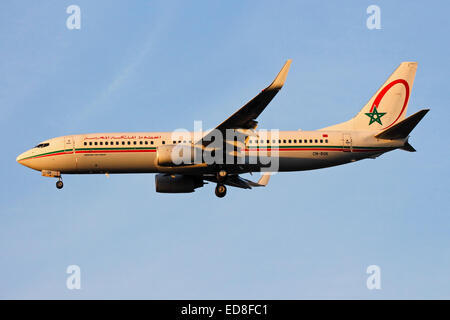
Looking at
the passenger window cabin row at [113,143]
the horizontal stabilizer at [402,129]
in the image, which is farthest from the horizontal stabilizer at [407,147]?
the passenger window cabin row at [113,143]

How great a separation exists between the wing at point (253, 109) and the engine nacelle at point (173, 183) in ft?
17.9

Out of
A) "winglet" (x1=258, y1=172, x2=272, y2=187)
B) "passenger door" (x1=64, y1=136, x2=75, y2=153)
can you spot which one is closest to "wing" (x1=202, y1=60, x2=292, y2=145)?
"passenger door" (x1=64, y1=136, x2=75, y2=153)

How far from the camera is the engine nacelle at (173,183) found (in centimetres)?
4791

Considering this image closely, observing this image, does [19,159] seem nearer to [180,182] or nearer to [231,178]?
[180,182]

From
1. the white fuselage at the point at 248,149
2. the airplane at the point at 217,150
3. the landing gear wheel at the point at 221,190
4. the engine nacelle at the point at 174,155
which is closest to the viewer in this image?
the engine nacelle at the point at 174,155

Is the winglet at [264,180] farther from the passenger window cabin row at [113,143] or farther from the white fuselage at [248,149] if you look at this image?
the passenger window cabin row at [113,143]

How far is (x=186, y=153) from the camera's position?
43.1 m

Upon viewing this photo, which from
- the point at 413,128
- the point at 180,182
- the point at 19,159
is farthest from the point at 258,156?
the point at 19,159

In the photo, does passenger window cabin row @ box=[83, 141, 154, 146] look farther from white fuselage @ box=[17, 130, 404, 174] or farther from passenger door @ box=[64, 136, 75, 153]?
passenger door @ box=[64, 136, 75, 153]

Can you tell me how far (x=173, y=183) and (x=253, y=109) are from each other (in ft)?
33.4

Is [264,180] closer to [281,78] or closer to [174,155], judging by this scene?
[174,155]

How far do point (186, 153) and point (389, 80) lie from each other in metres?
16.3
